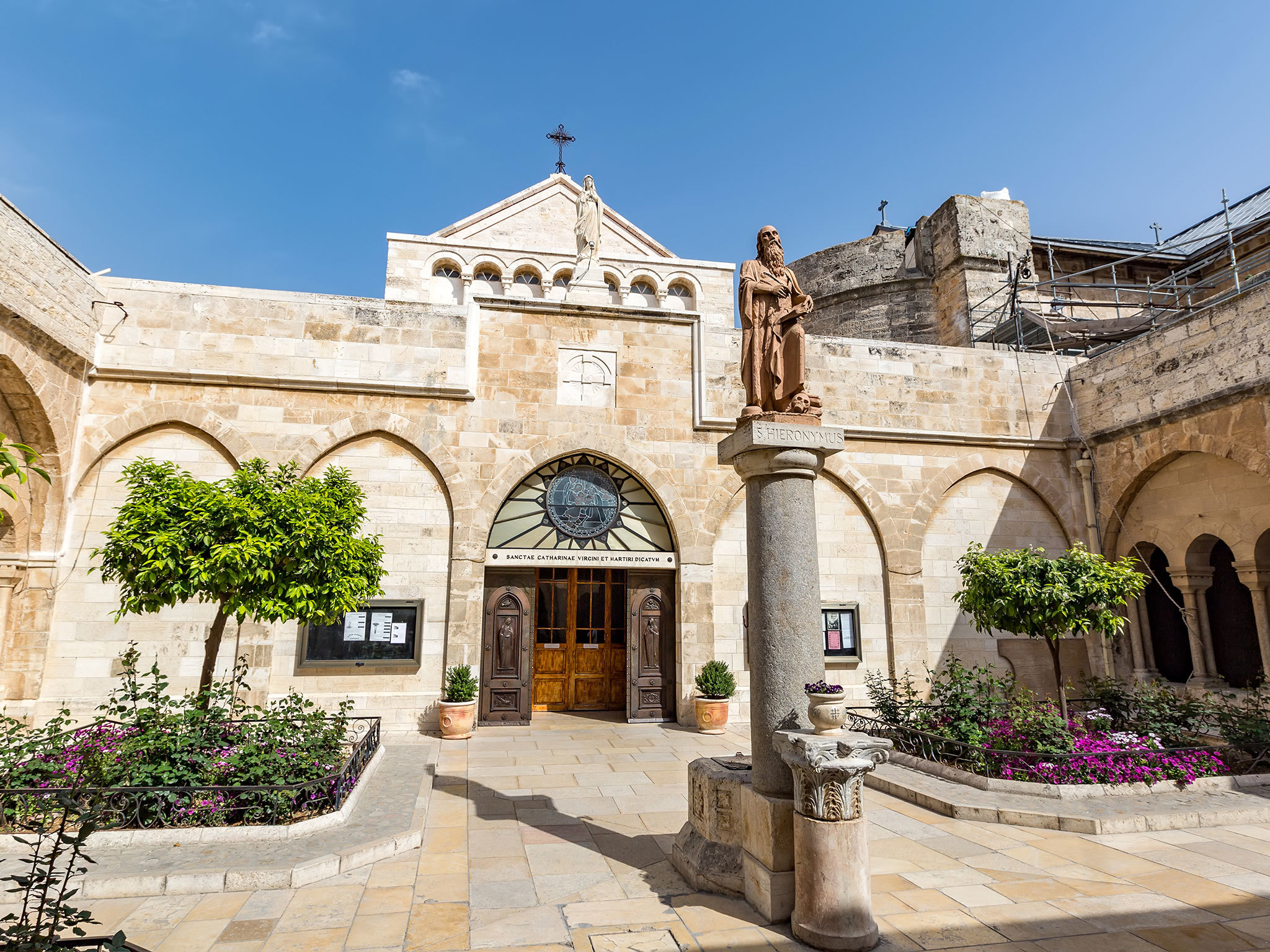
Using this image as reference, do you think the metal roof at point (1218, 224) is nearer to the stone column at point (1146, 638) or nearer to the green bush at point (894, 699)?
the stone column at point (1146, 638)

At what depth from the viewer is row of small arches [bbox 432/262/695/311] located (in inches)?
802

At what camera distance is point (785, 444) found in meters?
5.17

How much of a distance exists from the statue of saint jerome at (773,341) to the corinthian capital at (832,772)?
2.33 m

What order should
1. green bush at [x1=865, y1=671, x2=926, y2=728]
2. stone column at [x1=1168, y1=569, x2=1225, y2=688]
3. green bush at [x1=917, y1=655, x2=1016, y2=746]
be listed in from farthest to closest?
stone column at [x1=1168, y1=569, x2=1225, y2=688] → green bush at [x1=865, y1=671, x2=926, y2=728] → green bush at [x1=917, y1=655, x2=1016, y2=746]

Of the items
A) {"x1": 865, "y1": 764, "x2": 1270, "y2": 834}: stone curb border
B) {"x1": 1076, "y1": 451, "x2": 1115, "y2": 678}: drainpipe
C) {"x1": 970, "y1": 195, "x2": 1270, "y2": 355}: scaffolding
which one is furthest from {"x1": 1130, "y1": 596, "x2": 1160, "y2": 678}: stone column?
{"x1": 865, "y1": 764, "x2": 1270, "y2": 834}: stone curb border

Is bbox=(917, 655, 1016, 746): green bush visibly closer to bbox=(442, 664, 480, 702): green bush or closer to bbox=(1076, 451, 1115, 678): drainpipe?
bbox=(1076, 451, 1115, 678): drainpipe

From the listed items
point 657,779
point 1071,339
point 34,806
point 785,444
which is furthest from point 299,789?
point 1071,339

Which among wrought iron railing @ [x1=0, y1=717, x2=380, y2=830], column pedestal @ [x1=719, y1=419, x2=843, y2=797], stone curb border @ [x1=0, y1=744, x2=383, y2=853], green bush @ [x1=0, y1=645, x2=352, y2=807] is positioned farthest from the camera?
green bush @ [x1=0, y1=645, x2=352, y2=807]

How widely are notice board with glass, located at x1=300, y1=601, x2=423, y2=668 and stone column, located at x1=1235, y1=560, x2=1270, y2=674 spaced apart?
1200 cm

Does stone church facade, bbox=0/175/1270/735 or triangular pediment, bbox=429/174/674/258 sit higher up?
triangular pediment, bbox=429/174/674/258

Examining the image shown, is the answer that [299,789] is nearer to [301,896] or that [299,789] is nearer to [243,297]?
[301,896]

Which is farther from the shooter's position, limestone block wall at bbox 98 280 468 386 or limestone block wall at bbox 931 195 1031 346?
limestone block wall at bbox 931 195 1031 346

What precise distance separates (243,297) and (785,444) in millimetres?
9683

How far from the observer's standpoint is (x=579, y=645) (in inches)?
500
